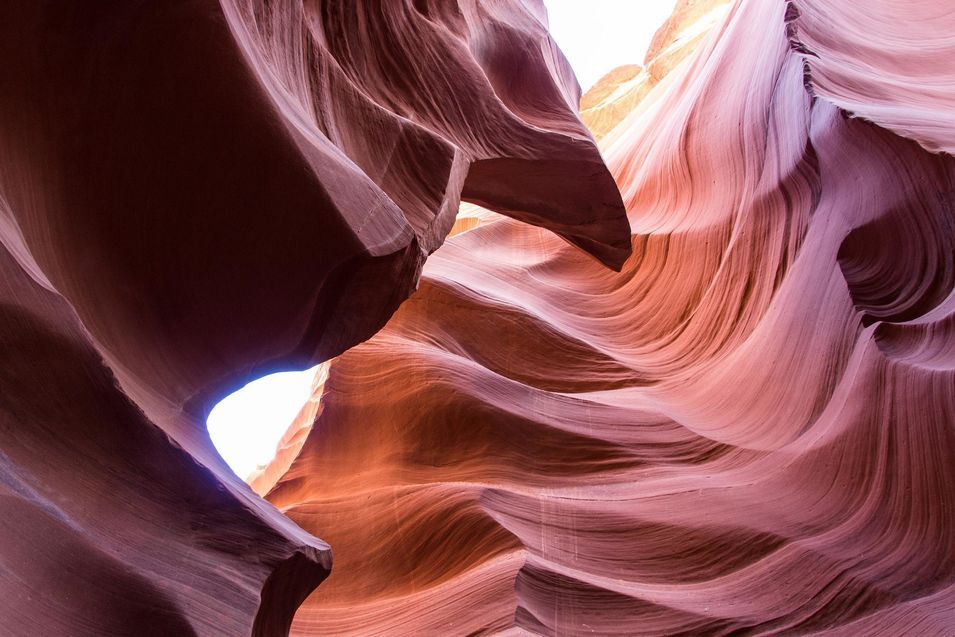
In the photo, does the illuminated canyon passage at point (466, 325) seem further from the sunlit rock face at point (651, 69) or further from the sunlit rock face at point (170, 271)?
the sunlit rock face at point (651, 69)

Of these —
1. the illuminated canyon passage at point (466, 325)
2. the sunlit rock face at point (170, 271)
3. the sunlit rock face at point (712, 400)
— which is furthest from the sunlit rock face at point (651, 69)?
the sunlit rock face at point (170, 271)

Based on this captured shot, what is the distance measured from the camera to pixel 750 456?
333 cm

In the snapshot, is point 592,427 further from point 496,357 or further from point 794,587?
point 794,587

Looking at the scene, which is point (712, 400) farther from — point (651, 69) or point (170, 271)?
point (651, 69)

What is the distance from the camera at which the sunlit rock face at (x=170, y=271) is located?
1.64m

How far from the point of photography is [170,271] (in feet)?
6.87

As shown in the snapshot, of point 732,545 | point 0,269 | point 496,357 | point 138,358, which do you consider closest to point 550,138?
point 496,357

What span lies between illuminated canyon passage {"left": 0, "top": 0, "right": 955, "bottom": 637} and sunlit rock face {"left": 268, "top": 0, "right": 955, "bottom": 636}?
0.02 metres

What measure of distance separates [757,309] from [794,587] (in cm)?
153

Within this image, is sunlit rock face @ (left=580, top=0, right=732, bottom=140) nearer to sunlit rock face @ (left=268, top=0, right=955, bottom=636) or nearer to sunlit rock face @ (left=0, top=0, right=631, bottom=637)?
sunlit rock face @ (left=268, top=0, right=955, bottom=636)

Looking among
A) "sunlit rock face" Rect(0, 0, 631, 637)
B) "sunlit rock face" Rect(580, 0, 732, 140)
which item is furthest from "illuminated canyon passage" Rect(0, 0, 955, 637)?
"sunlit rock face" Rect(580, 0, 732, 140)

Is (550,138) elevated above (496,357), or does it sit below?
above

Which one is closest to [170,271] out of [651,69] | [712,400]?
[712,400]

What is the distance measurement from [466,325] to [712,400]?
3.97ft
